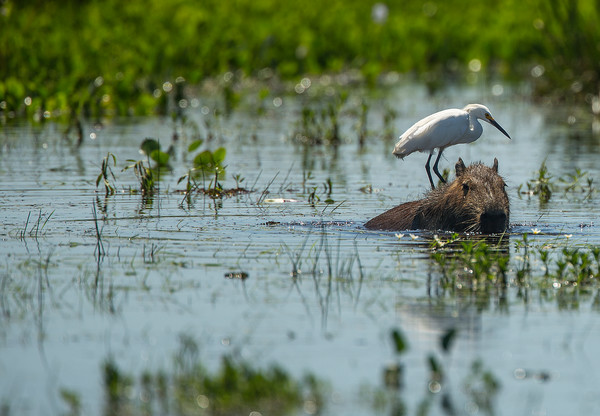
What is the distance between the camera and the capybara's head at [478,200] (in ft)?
26.3

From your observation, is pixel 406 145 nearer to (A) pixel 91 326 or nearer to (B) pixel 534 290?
(B) pixel 534 290

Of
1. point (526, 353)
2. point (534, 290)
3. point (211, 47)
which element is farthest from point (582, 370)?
point (211, 47)

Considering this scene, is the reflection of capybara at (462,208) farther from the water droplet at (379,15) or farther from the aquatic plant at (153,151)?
the water droplet at (379,15)

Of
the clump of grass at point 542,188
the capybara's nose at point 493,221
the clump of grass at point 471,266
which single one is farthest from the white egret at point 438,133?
the clump of grass at point 471,266

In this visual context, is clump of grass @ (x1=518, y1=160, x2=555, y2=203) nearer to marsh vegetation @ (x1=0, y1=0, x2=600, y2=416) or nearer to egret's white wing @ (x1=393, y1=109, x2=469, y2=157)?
marsh vegetation @ (x1=0, y1=0, x2=600, y2=416)

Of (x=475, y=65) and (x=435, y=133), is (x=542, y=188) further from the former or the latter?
(x=475, y=65)

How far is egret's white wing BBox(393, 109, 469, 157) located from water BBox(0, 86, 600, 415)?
519 mm

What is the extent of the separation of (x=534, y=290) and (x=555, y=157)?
7.14m

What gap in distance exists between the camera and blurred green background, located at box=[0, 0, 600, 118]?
16953mm

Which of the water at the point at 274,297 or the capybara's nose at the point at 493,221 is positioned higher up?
the capybara's nose at the point at 493,221

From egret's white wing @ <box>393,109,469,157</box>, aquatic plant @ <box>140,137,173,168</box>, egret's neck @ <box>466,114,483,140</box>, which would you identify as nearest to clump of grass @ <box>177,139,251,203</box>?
aquatic plant @ <box>140,137,173,168</box>

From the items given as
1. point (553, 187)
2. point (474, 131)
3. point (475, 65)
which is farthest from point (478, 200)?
point (475, 65)

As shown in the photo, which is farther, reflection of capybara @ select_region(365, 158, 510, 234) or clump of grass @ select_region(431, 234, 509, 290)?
reflection of capybara @ select_region(365, 158, 510, 234)

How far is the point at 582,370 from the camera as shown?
481cm
